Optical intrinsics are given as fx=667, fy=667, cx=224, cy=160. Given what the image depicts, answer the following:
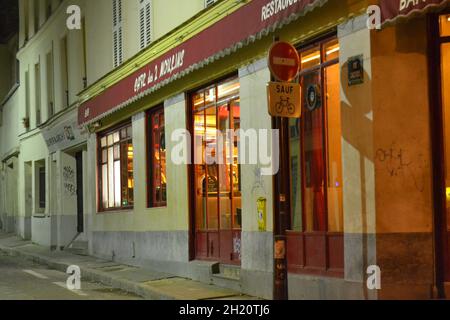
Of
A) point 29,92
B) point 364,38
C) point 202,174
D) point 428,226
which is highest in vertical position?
point 29,92

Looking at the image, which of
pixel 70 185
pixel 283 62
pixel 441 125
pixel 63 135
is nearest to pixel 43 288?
pixel 283 62

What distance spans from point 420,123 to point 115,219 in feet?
34.3

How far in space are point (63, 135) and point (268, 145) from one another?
1241 cm

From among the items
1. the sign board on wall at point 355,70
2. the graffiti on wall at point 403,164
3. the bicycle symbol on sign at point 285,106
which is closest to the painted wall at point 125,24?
the sign board on wall at point 355,70

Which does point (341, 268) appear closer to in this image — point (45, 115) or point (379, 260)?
point (379, 260)

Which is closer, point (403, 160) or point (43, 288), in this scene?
point (403, 160)

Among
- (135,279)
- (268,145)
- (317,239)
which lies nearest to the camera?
(317,239)

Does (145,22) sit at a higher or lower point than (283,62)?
higher

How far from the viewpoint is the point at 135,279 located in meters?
13.5

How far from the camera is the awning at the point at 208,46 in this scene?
9.55m

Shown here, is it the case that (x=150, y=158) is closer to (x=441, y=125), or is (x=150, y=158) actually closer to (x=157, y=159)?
(x=157, y=159)

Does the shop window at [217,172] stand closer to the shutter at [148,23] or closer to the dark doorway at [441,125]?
the shutter at [148,23]

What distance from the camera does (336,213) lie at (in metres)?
9.44

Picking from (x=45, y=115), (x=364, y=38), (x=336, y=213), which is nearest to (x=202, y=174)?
(x=336, y=213)
